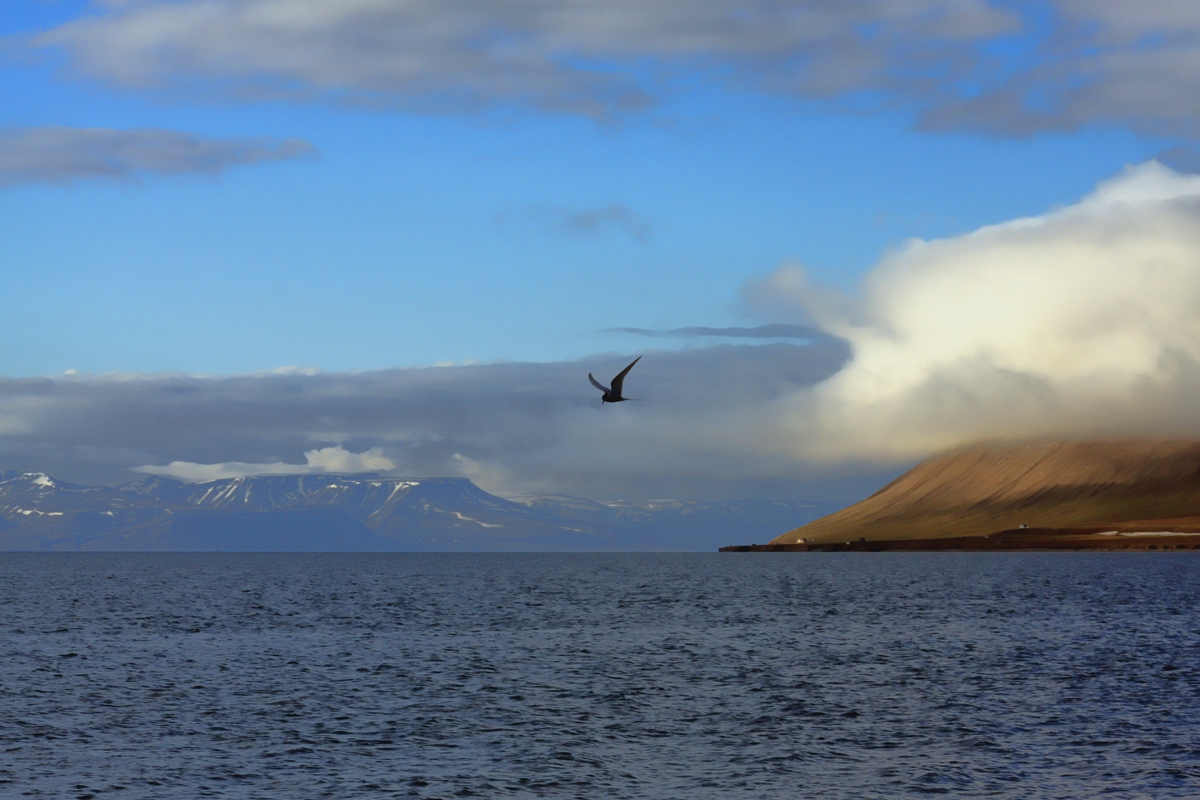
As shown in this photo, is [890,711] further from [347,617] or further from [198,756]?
[347,617]

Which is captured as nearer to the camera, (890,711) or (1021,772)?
(1021,772)

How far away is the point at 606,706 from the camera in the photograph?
188 ft

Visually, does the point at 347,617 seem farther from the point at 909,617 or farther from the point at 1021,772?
the point at 1021,772

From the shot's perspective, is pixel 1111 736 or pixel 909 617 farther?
pixel 909 617

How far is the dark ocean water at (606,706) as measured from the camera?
138 ft

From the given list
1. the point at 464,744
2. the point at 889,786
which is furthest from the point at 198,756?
the point at 889,786

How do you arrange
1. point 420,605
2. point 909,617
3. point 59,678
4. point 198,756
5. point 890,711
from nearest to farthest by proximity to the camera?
point 198,756 < point 890,711 < point 59,678 < point 909,617 < point 420,605

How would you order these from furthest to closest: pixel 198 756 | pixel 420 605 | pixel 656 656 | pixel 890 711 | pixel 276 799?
pixel 420 605 → pixel 656 656 → pixel 890 711 → pixel 198 756 → pixel 276 799

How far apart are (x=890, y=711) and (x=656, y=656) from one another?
2501cm

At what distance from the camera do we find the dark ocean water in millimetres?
42000

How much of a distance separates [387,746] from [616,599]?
101 metres

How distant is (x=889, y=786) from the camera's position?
4047 centimetres

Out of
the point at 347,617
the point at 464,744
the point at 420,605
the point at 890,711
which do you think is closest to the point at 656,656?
the point at 890,711

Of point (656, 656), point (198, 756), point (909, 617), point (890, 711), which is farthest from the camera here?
point (909, 617)
